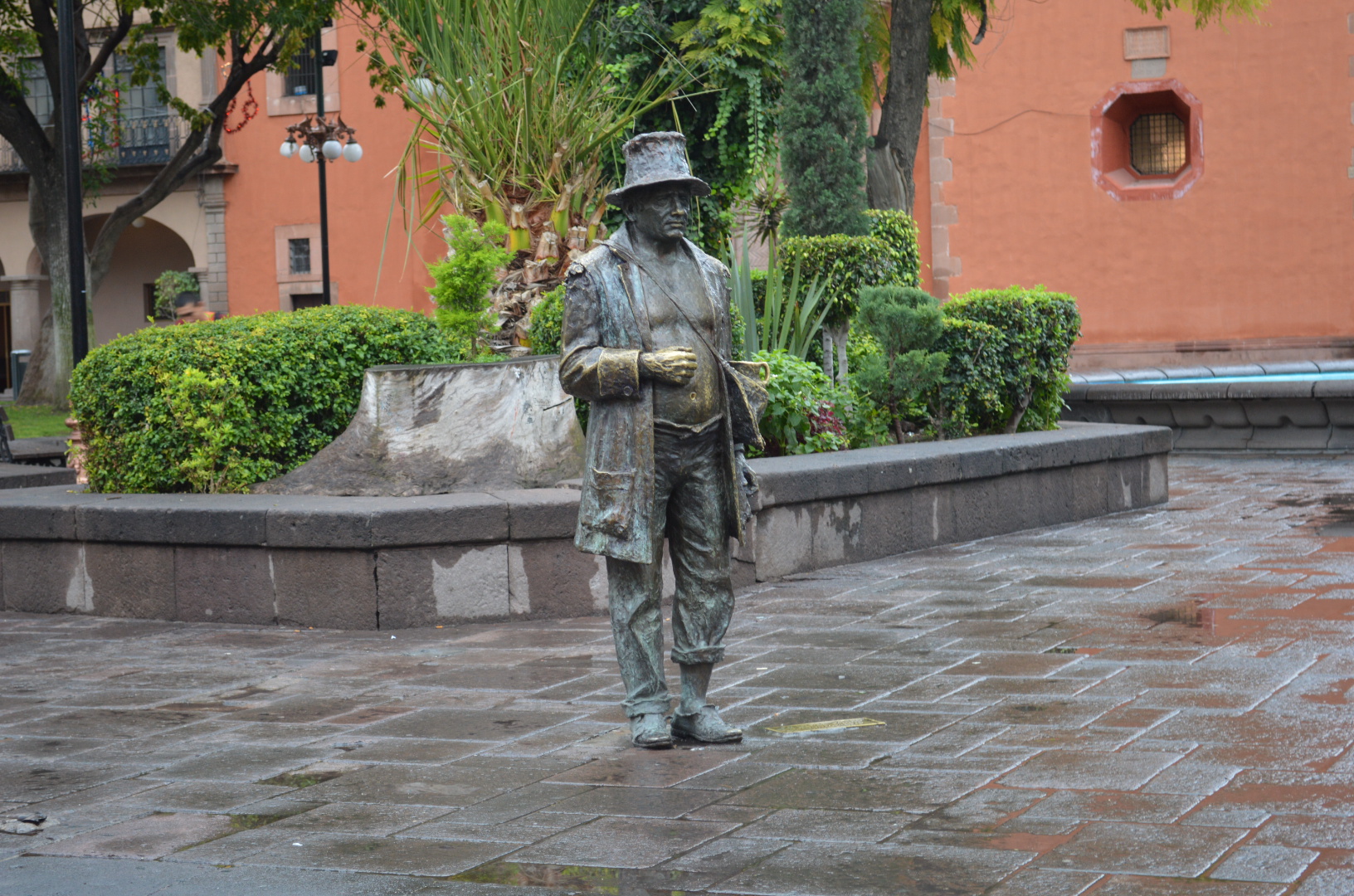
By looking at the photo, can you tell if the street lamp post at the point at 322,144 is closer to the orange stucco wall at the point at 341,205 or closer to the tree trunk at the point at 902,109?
the orange stucco wall at the point at 341,205

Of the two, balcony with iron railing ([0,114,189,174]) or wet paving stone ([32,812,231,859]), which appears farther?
balcony with iron railing ([0,114,189,174])

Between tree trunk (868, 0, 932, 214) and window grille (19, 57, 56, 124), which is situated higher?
window grille (19, 57, 56, 124)

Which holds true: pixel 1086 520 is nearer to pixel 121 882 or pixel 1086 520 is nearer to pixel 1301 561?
pixel 1301 561

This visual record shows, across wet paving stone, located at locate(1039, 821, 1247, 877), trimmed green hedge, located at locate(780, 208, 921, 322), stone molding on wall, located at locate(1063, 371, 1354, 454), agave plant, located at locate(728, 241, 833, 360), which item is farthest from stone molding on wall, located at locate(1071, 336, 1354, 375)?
wet paving stone, located at locate(1039, 821, 1247, 877)

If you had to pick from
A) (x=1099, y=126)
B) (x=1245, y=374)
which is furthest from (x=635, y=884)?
(x=1099, y=126)

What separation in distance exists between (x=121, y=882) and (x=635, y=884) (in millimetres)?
1157

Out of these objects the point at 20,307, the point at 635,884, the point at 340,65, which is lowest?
the point at 635,884

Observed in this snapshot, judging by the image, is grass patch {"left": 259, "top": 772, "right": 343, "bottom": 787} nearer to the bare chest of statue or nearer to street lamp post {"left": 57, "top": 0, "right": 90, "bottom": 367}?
the bare chest of statue

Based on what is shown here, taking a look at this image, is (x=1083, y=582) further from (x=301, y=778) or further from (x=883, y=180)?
(x=883, y=180)

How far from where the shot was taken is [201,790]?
435 centimetres

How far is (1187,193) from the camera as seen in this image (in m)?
21.4

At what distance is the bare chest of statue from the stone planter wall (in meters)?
1.62

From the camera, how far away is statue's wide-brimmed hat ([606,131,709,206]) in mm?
4758

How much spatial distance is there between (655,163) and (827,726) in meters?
1.80
